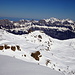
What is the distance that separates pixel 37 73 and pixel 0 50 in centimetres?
1881

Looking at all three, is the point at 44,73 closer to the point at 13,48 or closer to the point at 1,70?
the point at 1,70

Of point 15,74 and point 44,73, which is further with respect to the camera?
point 44,73

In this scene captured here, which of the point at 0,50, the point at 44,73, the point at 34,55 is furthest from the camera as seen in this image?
the point at 34,55

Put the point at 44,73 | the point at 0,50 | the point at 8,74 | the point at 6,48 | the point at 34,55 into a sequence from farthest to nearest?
1. the point at 34,55
2. the point at 6,48
3. the point at 0,50
4. the point at 44,73
5. the point at 8,74

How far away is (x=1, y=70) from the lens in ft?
28.2

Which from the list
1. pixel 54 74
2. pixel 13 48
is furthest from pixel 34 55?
pixel 54 74

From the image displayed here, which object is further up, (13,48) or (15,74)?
(15,74)

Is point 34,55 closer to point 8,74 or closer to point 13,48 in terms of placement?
point 13,48

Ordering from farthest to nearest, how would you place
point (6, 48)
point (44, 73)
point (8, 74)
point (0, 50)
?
point (6, 48) → point (0, 50) → point (44, 73) → point (8, 74)

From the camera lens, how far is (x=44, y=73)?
948cm

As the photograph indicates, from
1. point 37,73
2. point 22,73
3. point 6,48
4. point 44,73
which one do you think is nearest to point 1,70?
point 22,73

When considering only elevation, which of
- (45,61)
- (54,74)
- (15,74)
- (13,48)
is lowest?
(45,61)

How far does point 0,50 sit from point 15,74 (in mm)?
19161

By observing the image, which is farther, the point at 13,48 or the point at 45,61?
the point at 45,61
